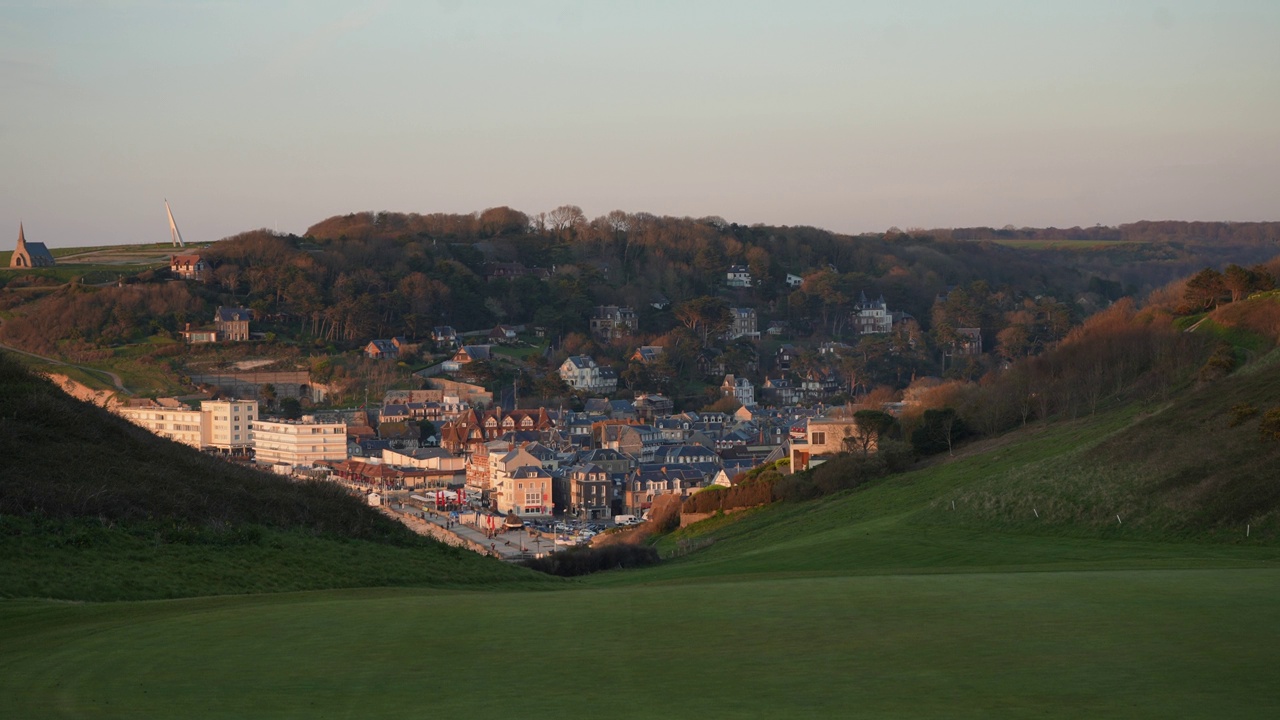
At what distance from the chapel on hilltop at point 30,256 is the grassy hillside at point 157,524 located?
4152 inches

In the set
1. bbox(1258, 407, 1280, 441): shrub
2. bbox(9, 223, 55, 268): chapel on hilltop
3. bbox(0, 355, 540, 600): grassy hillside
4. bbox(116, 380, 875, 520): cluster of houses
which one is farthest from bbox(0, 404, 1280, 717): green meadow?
bbox(9, 223, 55, 268): chapel on hilltop

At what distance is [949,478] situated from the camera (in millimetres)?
35094

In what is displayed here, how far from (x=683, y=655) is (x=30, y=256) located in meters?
126

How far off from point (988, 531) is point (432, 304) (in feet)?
303

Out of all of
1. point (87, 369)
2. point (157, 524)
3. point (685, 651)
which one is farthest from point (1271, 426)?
point (87, 369)

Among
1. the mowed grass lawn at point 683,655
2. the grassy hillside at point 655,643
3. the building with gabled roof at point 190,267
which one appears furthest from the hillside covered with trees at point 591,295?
the mowed grass lawn at point 683,655

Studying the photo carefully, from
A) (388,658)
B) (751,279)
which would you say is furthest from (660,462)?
(751,279)

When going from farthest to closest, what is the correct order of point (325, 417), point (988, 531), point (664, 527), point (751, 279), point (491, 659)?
point (751, 279) → point (325, 417) → point (664, 527) → point (988, 531) → point (491, 659)

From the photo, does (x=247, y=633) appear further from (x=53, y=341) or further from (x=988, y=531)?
(x=53, y=341)

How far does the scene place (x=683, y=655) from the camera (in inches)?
400

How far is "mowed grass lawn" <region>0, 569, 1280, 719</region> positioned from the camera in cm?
841

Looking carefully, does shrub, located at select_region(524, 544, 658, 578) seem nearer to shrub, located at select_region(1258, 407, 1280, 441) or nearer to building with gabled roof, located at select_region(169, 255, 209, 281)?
shrub, located at select_region(1258, 407, 1280, 441)

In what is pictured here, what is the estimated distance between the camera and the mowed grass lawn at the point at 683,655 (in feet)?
27.6

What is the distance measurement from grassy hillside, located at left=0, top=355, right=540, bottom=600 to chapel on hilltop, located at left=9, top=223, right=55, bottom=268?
10546 centimetres
